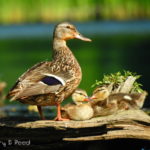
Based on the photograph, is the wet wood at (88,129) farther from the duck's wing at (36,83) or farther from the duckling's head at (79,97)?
the duckling's head at (79,97)

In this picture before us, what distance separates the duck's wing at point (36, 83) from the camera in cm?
723

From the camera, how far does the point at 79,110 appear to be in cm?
754

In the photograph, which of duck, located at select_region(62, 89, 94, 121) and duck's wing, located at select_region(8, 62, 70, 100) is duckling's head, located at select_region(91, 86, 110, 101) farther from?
duck's wing, located at select_region(8, 62, 70, 100)

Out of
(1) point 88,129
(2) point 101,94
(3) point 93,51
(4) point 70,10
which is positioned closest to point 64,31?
(2) point 101,94

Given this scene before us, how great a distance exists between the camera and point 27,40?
47.5 m

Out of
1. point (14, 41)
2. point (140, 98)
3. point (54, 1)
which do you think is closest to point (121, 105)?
point (140, 98)

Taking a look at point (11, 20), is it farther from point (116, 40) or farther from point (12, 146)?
point (12, 146)

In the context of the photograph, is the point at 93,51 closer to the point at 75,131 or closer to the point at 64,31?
the point at 64,31

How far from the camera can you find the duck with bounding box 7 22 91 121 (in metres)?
7.27

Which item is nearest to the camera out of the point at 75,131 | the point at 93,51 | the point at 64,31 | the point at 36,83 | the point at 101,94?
the point at 75,131

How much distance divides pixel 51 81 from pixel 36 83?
0.17 meters

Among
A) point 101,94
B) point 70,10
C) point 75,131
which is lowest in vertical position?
point 70,10

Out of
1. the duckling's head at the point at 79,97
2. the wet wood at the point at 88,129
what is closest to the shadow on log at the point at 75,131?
the wet wood at the point at 88,129

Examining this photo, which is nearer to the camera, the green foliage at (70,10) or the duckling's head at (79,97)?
the duckling's head at (79,97)
